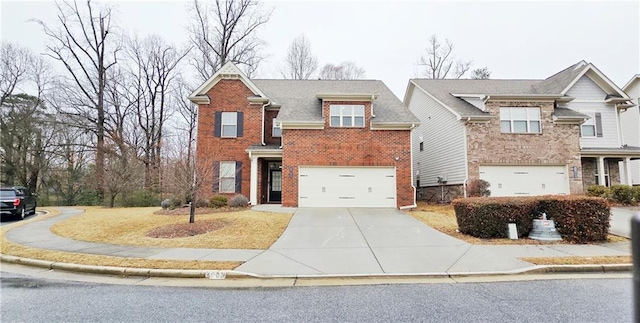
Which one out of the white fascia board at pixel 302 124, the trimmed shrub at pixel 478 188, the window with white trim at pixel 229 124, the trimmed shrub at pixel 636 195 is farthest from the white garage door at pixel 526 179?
the window with white trim at pixel 229 124

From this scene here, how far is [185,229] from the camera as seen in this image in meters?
10.3

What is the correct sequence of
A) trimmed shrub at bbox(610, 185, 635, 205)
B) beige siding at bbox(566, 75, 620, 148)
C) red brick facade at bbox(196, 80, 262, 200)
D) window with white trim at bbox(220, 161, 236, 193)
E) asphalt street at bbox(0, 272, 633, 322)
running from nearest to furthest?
asphalt street at bbox(0, 272, 633, 322)
trimmed shrub at bbox(610, 185, 635, 205)
window with white trim at bbox(220, 161, 236, 193)
red brick facade at bbox(196, 80, 262, 200)
beige siding at bbox(566, 75, 620, 148)

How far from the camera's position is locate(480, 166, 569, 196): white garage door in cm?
1593

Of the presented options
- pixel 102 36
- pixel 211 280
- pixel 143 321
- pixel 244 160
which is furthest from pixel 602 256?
pixel 102 36

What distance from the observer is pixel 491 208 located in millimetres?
9195

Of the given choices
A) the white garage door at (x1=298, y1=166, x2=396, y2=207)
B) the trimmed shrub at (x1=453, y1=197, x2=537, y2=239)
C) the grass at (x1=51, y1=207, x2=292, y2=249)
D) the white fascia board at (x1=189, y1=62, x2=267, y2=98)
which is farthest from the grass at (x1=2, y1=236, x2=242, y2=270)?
the white fascia board at (x1=189, y1=62, x2=267, y2=98)

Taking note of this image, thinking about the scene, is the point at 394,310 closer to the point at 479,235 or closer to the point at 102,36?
the point at 479,235

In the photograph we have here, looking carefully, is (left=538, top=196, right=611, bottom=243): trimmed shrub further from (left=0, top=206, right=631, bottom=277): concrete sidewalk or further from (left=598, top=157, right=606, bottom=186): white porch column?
(left=598, top=157, right=606, bottom=186): white porch column

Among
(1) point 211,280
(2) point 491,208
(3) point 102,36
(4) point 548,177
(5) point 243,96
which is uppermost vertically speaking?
(3) point 102,36

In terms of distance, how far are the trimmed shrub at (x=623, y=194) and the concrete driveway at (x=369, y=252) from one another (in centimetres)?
1104

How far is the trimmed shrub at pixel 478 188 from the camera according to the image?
1516 cm

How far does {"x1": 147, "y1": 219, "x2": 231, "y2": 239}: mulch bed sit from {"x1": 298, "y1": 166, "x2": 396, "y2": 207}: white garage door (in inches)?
201

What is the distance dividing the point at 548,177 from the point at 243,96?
17285mm

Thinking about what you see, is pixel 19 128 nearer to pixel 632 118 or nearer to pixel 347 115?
pixel 347 115
